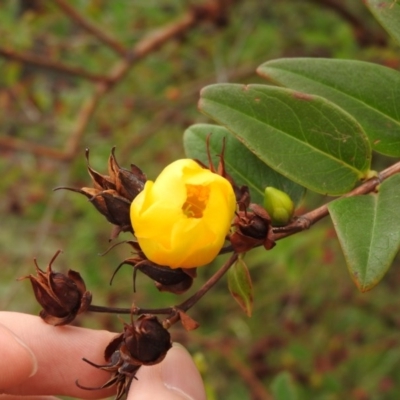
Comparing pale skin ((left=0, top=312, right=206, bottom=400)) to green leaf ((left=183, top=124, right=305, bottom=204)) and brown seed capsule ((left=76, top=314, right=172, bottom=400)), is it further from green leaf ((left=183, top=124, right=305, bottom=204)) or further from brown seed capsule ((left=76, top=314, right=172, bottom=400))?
green leaf ((left=183, top=124, right=305, bottom=204))

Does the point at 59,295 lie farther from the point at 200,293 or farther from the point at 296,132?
the point at 296,132

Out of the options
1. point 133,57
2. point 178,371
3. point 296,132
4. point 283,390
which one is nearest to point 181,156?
point 133,57

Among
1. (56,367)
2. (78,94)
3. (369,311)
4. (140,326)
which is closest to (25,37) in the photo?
(78,94)

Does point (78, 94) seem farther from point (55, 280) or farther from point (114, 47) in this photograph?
point (55, 280)

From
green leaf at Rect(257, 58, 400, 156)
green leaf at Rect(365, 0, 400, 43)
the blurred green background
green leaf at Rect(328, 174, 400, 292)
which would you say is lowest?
the blurred green background

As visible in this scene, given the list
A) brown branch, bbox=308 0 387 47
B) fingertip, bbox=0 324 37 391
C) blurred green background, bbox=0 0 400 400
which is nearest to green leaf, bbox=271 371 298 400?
blurred green background, bbox=0 0 400 400

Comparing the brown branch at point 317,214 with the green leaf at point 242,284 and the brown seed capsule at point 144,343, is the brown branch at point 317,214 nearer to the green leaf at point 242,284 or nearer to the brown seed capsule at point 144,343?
the green leaf at point 242,284

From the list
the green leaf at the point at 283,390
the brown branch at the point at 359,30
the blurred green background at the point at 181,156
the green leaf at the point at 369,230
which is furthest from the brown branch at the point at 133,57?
the green leaf at the point at 369,230
